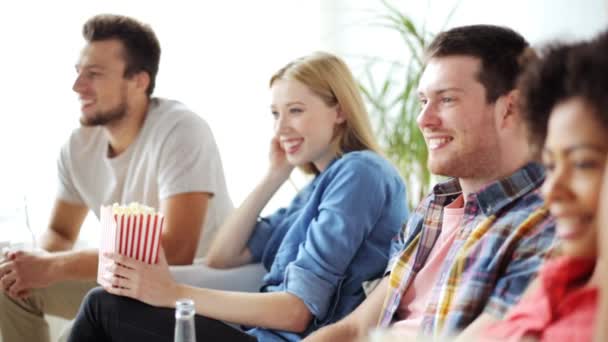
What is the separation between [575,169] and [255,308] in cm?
119

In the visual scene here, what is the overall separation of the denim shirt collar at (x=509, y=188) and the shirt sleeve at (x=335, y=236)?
21.4 inches

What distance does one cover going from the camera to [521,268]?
144cm

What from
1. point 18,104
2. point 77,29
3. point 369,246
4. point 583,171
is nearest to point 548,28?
point 369,246

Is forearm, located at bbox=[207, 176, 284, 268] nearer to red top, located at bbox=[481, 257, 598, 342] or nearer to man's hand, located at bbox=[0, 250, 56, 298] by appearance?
man's hand, located at bbox=[0, 250, 56, 298]

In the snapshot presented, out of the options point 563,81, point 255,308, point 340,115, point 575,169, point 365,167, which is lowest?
point 255,308

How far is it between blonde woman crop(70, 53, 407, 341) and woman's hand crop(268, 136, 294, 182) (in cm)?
22

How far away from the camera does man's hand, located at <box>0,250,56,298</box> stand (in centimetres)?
257

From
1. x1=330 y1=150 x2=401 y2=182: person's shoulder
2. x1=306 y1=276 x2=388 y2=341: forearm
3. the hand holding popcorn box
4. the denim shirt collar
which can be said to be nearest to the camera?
the denim shirt collar

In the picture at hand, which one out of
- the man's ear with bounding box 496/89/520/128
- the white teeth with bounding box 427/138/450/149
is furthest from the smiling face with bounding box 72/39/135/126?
the man's ear with bounding box 496/89/520/128

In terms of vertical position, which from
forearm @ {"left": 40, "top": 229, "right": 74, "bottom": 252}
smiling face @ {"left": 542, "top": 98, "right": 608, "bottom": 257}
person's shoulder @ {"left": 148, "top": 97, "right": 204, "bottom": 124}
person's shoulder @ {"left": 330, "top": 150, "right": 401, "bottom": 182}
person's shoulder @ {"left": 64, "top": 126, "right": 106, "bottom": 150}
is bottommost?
forearm @ {"left": 40, "top": 229, "right": 74, "bottom": 252}

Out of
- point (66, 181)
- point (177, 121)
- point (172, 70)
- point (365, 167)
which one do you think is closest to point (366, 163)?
point (365, 167)

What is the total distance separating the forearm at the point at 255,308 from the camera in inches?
82.9

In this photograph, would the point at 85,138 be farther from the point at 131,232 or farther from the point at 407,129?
the point at 407,129

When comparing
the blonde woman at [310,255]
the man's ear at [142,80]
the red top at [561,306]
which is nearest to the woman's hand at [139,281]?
the blonde woman at [310,255]
